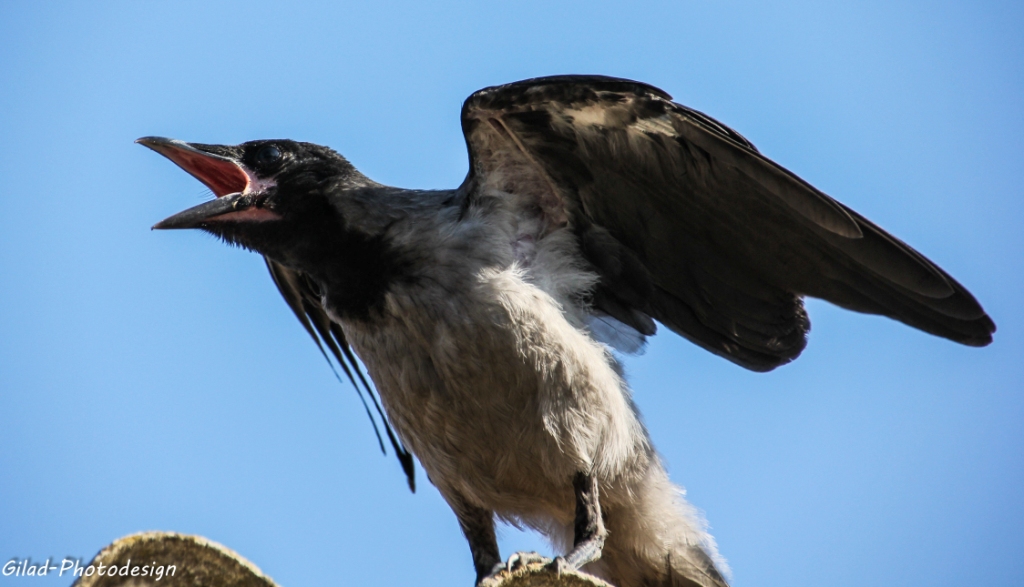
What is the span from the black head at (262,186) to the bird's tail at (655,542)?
7.91 ft

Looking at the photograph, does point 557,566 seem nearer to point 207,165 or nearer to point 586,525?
point 586,525

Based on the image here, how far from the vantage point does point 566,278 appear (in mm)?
5969

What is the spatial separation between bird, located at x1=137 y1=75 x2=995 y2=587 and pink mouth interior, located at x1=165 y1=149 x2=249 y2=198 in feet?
0.07

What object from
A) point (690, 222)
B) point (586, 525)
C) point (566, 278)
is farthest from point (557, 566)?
point (690, 222)

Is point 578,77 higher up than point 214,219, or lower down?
higher up

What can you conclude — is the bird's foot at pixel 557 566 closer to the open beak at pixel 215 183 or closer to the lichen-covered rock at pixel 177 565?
the lichen-covered rock at pixel 177 565

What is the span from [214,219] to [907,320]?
3.99 metres

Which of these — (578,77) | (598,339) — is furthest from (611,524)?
(578,77)

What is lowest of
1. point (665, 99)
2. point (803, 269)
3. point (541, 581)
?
point (541, 581)

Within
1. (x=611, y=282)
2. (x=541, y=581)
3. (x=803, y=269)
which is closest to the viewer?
(x=541, y=581)

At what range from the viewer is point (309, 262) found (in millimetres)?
5980

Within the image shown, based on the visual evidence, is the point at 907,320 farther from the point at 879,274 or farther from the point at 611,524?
the point at 611,524

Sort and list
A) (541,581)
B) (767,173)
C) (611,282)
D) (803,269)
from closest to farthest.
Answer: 1. (541,581)
2. (767,173)
3. (803,269)
4. (611,282)

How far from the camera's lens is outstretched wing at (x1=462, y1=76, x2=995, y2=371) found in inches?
212
